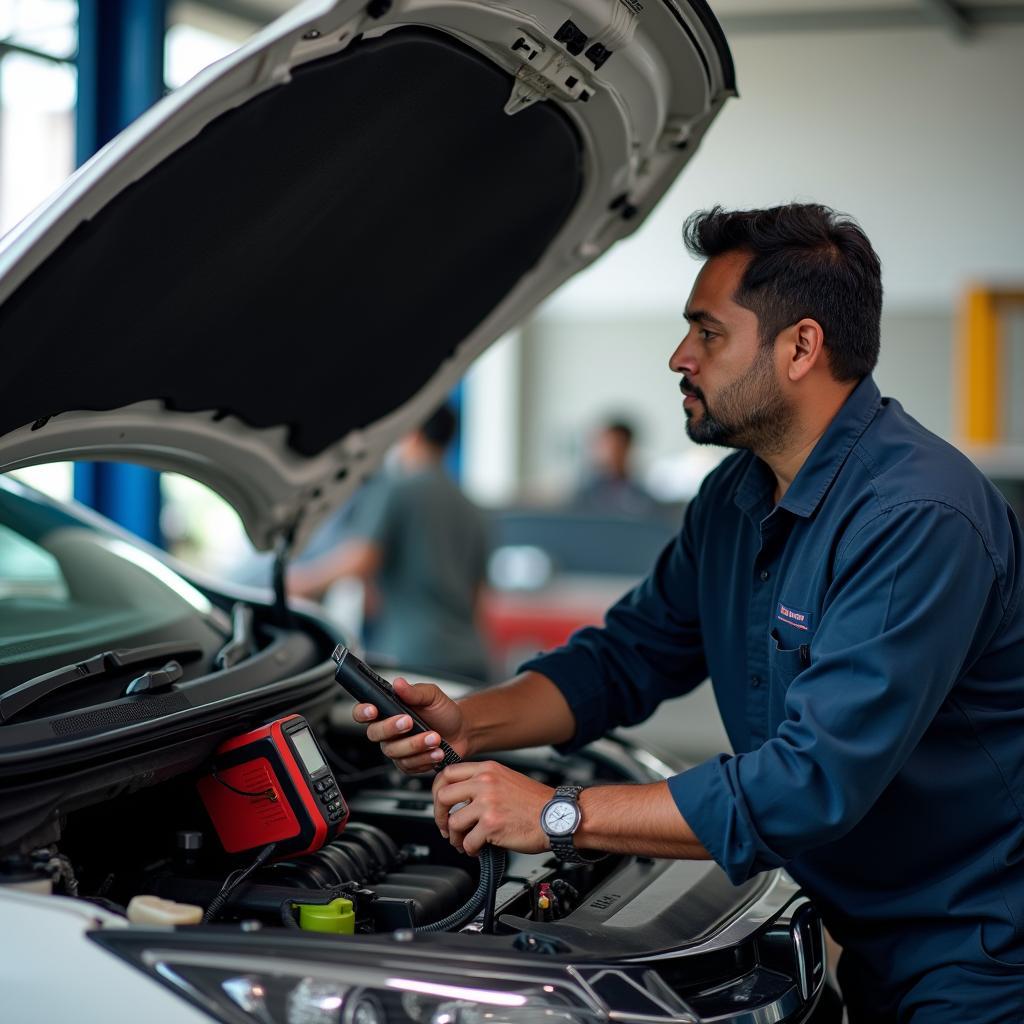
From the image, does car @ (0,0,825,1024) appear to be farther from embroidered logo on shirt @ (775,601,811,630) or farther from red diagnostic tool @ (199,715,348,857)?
embroidered logo on shirt @ (775,601,811,630)

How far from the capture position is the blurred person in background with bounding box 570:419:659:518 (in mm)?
7352

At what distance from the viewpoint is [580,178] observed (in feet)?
7.97

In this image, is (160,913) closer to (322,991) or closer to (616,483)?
(322,991)

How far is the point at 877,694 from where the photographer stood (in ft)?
5.54

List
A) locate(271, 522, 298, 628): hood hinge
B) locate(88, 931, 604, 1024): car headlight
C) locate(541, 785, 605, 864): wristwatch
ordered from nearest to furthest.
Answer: locate(88, 931, 604, 1024): car headlight < locate(541, 785, 605, 864): wristwatch < locate(271, 522, 298, 628): hood hinge

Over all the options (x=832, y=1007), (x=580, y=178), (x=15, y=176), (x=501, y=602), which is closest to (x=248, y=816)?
(x=832, y=1007)

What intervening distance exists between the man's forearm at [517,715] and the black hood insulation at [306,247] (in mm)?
699

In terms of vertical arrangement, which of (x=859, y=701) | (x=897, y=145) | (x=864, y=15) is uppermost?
(x=864, y=15)

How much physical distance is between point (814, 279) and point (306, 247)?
0.81 m

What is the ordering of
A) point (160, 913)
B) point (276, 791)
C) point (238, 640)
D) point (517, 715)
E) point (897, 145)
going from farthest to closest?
point (897, 145), point (238, 640), point (517, 715), point (276, 791), point (160, 913)

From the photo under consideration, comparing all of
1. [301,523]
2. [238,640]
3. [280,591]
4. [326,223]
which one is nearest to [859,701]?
[326,223]

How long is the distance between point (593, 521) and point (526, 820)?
4.79 metres

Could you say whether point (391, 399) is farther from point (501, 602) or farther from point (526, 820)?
point (501, 602)

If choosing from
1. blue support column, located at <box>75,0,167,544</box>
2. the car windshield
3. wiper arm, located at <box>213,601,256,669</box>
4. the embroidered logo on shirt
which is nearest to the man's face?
the embroidered logo on shirt
